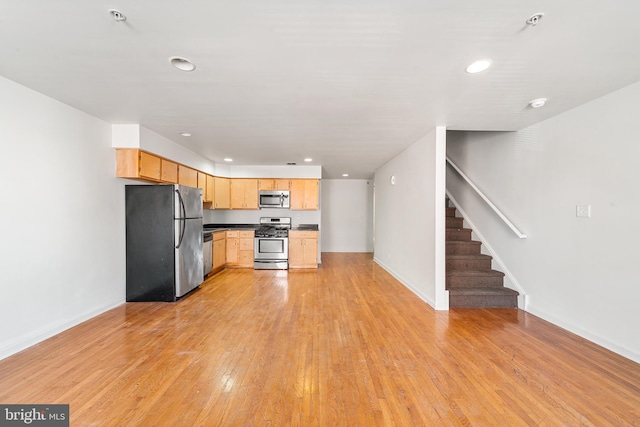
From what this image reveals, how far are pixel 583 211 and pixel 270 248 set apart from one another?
5.18 metres

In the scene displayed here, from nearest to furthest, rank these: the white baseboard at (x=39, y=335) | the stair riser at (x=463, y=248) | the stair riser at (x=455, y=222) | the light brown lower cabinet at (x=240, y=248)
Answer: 1. the white baseboard at (x=39, y=335)
2. the stair riser at (x=463, y=248)
3. the stair riser at (x=455, y=222)
4. the light brown lower cabinet at (x=240, y=248)

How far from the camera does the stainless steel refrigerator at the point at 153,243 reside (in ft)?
12.6

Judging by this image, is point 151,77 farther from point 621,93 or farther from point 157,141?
point 621,93

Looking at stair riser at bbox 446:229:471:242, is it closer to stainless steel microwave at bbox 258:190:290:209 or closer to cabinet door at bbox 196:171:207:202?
stainless steel microwave at bbox 258:190:290:209

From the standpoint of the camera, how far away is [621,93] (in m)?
2.50

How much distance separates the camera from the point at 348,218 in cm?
852

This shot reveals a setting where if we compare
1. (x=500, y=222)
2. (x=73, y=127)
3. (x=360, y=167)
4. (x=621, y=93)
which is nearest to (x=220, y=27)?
(x=73, y=127)

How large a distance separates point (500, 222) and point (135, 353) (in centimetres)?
482

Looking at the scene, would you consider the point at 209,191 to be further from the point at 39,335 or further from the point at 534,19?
the point at 534,19

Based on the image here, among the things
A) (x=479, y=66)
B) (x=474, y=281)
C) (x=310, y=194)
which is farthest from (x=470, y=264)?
(x=310, y=194)

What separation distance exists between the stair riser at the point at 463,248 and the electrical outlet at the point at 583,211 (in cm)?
161

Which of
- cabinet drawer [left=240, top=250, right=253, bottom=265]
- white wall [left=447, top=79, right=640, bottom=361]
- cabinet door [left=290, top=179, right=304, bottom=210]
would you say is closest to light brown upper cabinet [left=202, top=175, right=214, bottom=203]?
cabinet drawer [left=240, top=250, right=253, bottom=265]

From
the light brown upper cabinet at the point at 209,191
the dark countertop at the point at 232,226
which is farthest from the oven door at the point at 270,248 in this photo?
the light brown upper cabinet at the point at 209,191

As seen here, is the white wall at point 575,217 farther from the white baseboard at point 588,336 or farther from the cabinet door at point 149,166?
the cabinet door at point 149,166
